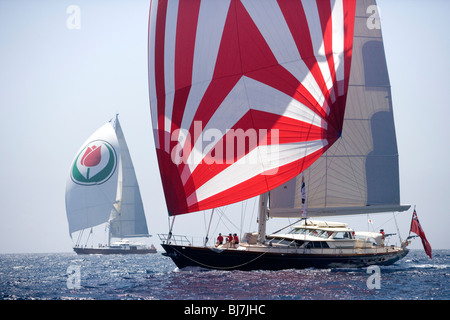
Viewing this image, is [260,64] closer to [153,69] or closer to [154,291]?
[153,69]

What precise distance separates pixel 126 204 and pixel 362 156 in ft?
134

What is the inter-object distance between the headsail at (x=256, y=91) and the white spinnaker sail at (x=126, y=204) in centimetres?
4095

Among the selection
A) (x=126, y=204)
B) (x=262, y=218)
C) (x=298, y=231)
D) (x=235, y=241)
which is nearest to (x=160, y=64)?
(x=262, y=218)

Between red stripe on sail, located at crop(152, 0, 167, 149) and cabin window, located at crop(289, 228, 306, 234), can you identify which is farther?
cabin window, located at crop(289, 228, 306, 234)

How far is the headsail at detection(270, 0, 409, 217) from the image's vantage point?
24.8m

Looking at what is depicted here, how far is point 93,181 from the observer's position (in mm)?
52188

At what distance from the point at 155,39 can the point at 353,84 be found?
10.8 m

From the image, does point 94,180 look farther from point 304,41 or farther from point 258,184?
point 304,41

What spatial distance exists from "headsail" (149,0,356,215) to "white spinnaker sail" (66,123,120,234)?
114 feet

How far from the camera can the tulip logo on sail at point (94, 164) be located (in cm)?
5125

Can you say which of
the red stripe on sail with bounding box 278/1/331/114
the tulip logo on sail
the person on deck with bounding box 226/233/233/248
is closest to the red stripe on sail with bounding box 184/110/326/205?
the red stripe on sail with bounding box 278/1/331/114

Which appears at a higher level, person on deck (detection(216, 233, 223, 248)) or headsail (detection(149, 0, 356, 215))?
headsail (detection(149, 0, 356, 215))

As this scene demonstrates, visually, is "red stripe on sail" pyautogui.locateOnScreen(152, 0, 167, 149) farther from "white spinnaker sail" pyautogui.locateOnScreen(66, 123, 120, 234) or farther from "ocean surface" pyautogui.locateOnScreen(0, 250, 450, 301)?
"white spinnaker sail" pyautogui.locateOnScreen(66, 123, 120, 234)
